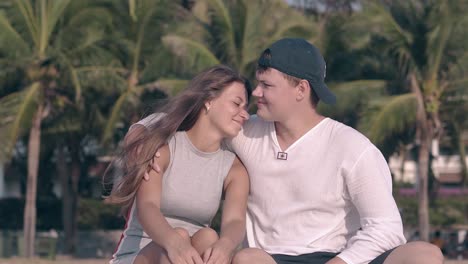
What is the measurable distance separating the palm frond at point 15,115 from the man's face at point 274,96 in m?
18.1

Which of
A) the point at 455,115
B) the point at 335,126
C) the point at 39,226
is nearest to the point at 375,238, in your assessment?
the point at 335,126

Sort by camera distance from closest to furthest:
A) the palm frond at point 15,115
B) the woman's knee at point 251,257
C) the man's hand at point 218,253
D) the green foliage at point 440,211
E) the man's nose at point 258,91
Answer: the woman's knee at point 251,257 → the man's hand at point 218,253 → the man's nose at point 258,91 → the palm frond at point 15,115 → the green foliage at point 440,211

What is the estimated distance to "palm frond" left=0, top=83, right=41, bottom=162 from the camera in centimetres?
2231

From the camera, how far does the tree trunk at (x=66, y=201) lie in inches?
1115

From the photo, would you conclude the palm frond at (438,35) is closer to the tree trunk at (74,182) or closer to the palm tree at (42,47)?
the palm tree at (42,47)

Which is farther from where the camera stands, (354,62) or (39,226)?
(39,226)

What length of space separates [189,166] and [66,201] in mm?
24689

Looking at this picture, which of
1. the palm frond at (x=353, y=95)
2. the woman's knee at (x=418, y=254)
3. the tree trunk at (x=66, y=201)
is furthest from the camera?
the tree trunk at (x=66, y=201)

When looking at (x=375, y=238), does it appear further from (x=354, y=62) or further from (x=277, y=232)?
(x=354, y=62)

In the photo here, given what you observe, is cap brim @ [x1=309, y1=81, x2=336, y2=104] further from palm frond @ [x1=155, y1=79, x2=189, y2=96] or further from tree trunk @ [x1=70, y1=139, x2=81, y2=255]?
tree trunk @ [x1=70, y1=139, x2=81, y2=255]

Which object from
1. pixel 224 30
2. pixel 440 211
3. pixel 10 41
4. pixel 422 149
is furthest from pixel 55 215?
pixel 422 149

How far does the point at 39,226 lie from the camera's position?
31359 millimetres

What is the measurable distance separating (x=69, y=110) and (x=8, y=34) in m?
3.16

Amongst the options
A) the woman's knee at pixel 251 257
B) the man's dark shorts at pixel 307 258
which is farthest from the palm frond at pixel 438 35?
the woman's knee at pixel 251 257
